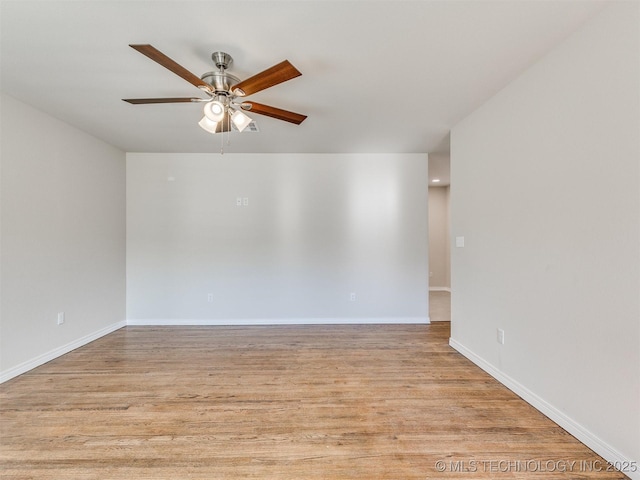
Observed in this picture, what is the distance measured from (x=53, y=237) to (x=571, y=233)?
459 centimetres

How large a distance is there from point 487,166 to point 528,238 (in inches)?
32.2

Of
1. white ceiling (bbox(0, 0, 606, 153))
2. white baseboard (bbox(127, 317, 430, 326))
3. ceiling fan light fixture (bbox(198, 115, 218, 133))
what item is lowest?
white baseboard (bbox(127, 317, 430, 326))

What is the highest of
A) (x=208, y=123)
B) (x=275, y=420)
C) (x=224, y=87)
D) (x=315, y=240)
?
(x=224, y=87)

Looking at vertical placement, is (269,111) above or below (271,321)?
above

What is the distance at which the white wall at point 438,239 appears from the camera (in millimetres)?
6578

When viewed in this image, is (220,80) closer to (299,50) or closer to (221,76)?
(221,76)

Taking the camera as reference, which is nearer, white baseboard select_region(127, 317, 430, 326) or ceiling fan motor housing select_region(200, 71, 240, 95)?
ceiling fan motor housing select_region(200, 71, 240, 95)

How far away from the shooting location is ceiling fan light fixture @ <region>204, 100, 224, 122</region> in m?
1.83

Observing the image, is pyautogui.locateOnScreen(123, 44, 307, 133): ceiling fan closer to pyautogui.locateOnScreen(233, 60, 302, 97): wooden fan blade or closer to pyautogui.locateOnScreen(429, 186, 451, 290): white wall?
pyautogui.locateOnScreen(233, 60, 302, 97): wooden fan blade

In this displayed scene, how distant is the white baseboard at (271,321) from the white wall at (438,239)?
2.93 m

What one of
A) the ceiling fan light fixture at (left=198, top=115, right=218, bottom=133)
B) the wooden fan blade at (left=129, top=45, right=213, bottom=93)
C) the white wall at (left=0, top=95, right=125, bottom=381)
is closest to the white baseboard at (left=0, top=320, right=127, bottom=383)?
the white wall at (left=0, top=95, right=125, bottom=381)

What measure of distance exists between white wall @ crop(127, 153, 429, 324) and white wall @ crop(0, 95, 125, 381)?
1.39 ft

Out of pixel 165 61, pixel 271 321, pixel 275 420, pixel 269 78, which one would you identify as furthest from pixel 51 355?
pixel 269 78

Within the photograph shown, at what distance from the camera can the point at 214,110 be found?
1838 millimetres
